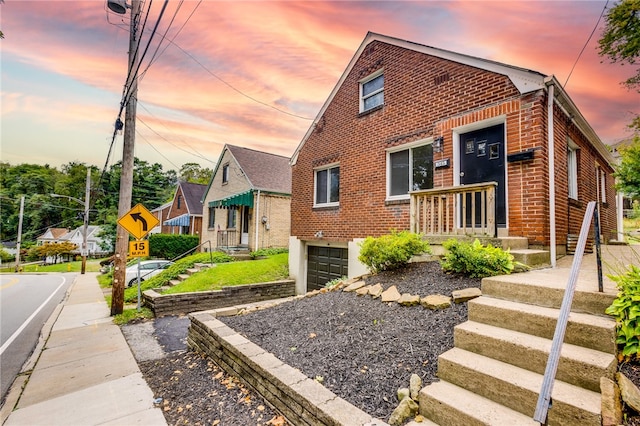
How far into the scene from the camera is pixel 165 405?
3607 mm

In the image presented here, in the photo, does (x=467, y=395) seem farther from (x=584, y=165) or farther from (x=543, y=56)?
(x=543, y=56)

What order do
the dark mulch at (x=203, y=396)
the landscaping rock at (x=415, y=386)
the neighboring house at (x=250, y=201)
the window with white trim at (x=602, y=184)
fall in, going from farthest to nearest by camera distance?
the neighboring house at (x=250, y=201) < the window with white trim at (x=602, y=184) < the dark mulch at (x=203, y=396) < the landscaping rock at (x=415, y=386)

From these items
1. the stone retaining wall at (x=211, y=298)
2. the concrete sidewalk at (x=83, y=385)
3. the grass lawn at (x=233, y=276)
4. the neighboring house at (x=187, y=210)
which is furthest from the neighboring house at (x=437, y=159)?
the neighboring house at (x=187, y=210)

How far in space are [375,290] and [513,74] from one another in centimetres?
515

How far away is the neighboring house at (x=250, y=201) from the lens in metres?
17.1

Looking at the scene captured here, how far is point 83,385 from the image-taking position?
14.1ft

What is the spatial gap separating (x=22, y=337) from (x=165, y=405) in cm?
672

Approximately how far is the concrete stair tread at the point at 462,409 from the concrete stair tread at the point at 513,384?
0.23 feet

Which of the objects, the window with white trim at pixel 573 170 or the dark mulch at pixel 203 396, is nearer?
the dark mulch at pixel 203 396

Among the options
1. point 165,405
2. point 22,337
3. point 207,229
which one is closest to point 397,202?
point 165,405

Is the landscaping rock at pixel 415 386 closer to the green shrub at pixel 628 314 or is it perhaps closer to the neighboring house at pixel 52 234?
the green shrub at pixel 628 314

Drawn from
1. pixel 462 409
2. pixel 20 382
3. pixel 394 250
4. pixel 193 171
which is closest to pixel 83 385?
pixel 20 382

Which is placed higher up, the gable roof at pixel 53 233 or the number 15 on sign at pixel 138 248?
the number 15 on sign at pixel 138 248

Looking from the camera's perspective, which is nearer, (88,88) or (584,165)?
(584,165)
